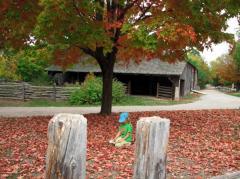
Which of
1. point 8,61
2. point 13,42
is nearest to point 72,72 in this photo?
point 8,61

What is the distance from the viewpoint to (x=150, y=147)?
3406mm

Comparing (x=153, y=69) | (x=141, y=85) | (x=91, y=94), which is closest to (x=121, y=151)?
(x=91, y=94)

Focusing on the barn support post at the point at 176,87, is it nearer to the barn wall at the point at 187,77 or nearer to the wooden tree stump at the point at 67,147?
the barn wall at the point at 187,77

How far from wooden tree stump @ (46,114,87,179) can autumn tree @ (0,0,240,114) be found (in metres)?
9.47

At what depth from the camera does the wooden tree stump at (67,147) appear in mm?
2939

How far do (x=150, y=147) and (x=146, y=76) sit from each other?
1506 inches

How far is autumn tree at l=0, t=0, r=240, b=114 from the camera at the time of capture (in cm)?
1266

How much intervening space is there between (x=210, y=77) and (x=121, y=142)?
270 ft

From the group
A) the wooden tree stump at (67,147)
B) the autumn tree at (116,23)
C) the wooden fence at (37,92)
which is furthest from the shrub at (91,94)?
the wooden tree stump at (67,147)

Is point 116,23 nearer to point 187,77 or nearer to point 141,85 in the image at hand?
point 141,85

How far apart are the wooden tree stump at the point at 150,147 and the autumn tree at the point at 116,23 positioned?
8915 millimetres

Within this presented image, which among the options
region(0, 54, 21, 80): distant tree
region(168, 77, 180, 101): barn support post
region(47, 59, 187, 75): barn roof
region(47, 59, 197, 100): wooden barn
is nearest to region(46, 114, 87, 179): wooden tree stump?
region(47, 59, 197, 100): wooden barn

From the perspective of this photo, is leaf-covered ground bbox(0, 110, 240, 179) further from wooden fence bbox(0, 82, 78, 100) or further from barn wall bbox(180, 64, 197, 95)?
barn wall bbox(180, 64, 197, 95)

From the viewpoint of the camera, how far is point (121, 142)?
10016mm
